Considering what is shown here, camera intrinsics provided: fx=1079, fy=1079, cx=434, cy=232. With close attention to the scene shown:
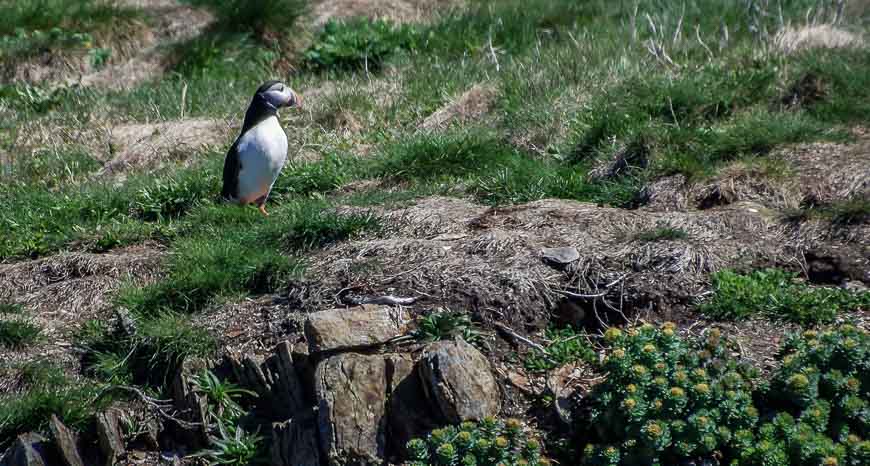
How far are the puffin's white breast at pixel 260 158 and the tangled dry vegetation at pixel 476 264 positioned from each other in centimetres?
24

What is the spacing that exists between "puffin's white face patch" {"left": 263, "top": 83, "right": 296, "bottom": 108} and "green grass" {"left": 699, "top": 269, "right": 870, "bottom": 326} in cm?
364

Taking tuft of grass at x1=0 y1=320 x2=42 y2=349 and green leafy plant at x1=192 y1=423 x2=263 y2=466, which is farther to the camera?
tuft of grass at x1=0 y1=320 x2=42 y2=349

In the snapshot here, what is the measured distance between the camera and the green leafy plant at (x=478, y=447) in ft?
13.6

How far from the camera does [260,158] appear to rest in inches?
279

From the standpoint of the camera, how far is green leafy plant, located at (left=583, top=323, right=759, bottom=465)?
4066 mm

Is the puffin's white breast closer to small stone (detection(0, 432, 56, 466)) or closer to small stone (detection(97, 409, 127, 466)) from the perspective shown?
small stone (detection(97, 409, 127, 466))

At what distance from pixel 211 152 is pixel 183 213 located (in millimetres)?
1113

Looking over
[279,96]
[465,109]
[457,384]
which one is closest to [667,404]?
[457,384]

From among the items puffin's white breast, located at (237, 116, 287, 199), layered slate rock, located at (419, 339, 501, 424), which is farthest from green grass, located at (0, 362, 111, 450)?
puffin's white breast, located at (237, 116, 287, 199)

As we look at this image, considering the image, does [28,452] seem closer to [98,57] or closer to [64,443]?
[64,443]

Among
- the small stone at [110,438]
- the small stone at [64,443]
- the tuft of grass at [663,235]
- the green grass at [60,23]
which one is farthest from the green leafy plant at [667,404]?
Result: the green grass at [60,23]

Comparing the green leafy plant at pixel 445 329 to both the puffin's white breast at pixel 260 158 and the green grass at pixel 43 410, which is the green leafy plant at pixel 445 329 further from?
the puffin's white breast at pixel 260 158

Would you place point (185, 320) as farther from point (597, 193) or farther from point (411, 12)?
point (411, 12)

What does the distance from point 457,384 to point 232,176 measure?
10.5 ft
